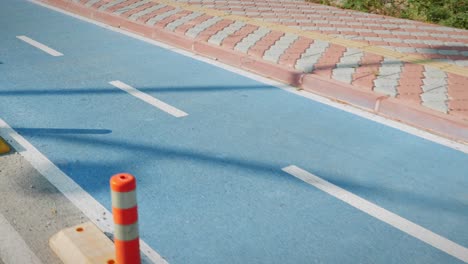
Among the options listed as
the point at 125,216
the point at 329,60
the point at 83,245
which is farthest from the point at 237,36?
the point at 125,216

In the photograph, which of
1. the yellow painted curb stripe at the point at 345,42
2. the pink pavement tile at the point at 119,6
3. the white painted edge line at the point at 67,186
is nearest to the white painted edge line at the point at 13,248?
the white painted edge line at the point at 67,186

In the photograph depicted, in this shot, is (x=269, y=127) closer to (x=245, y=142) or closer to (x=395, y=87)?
(x=245, y=142)

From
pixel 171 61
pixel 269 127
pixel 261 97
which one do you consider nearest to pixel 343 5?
pixel 171 61

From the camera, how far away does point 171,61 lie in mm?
6977

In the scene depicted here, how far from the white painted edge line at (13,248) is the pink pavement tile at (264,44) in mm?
4127

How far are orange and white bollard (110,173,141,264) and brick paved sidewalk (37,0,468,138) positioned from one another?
339 cm

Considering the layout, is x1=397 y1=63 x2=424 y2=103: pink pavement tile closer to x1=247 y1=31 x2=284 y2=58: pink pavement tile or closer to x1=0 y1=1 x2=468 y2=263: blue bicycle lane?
x1=0 y1=1 x2=468 y2=263: blue bicycle lane

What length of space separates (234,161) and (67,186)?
Answer: 129 cm

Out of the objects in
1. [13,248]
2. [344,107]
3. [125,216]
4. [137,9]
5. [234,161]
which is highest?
[125,216]

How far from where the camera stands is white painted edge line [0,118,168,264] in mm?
3152

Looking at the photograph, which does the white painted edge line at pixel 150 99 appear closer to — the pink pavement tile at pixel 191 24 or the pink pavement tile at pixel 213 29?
the pink pavement tile at pixel 213 29

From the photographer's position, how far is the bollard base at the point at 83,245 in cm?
290

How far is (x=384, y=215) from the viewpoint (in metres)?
3.53

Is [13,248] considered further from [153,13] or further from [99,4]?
[99,4]
